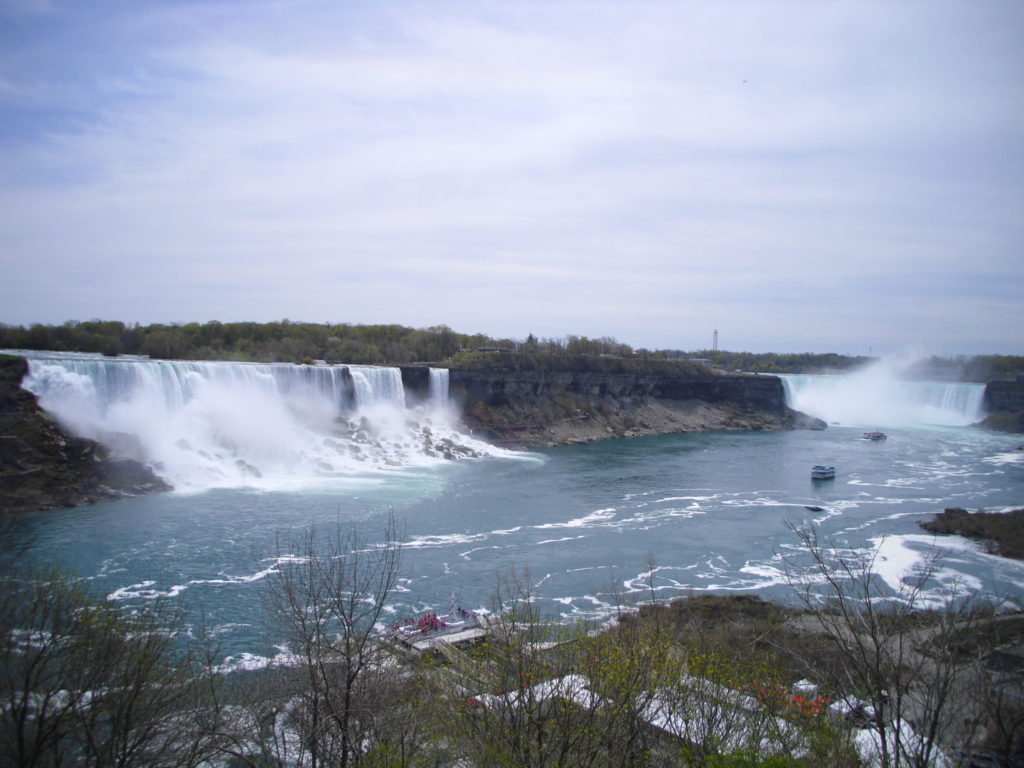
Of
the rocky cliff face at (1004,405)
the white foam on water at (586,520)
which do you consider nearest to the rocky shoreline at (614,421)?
the rocky cliff face at (1004,405)

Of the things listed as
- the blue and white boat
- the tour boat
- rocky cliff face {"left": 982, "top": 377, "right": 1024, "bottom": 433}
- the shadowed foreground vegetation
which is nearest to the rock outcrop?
rocky cliff face {"left": 982, "top": 377, "right": 1024, "bottom": 433}

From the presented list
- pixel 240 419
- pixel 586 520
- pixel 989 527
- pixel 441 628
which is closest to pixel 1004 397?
pixel 989 527

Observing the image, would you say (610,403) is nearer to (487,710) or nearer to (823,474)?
(823,474)

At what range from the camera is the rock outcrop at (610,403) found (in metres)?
55.5

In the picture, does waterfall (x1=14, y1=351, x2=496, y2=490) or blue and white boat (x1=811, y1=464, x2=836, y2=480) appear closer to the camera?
waterfall (x1=14, y1=351, x2=496, y2=490)

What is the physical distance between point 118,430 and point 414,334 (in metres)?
44.0

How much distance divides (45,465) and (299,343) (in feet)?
109

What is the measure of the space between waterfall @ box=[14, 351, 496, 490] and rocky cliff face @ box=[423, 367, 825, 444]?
21.5 ft

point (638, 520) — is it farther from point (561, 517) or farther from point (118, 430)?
point (118, 430)

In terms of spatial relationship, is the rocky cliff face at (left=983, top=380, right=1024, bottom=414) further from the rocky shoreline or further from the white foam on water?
the white foam on water

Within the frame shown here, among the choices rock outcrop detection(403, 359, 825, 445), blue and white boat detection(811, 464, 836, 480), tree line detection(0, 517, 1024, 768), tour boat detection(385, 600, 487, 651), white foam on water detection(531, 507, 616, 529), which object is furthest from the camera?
rock outcrop detection(403, 359, 825, 445)

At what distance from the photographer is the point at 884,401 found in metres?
83.4

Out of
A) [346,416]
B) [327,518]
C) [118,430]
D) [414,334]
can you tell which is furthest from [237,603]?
[414,334]

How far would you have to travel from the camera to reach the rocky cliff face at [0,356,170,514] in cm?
2702
